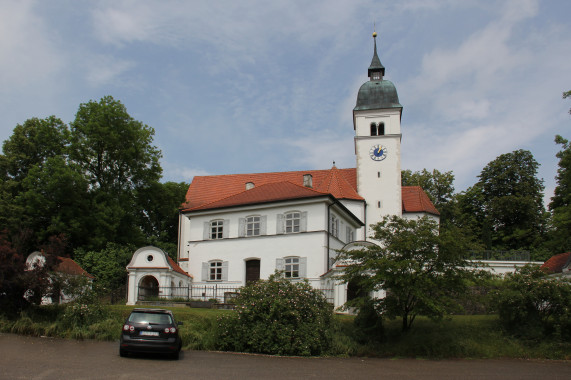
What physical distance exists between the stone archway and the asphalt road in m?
11.2

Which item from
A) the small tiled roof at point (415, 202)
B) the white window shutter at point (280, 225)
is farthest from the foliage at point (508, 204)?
the white window shutter at point (280, 225)

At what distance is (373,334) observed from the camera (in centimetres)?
1888

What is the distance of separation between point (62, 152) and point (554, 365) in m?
32.3

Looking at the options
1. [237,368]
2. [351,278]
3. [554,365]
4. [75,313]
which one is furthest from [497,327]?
[75,313]

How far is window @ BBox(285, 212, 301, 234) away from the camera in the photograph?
3002cm

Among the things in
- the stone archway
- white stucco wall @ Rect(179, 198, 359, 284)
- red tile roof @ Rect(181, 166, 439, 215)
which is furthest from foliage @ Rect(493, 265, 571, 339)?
red tile roof @ Rect(181, 166, 439, 215)

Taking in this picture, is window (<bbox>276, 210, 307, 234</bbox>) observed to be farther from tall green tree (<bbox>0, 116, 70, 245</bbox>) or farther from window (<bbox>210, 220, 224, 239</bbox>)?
tall green tree (<bbox>0, 116, 70, 245</bbox>)

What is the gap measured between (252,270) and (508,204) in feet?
103

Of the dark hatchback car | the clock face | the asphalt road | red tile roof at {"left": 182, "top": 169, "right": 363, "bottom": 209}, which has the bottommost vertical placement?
the asphalt road

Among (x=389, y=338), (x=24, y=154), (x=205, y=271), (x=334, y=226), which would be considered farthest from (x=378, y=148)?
(x=24, y=154)

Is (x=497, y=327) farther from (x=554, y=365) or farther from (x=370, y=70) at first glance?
(x=370, y=70)

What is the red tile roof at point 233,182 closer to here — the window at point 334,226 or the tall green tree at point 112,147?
the tall green tree at point 112,147

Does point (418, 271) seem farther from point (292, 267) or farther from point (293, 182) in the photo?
point (293, 182)

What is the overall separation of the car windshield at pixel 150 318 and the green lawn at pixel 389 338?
10.1 feet
